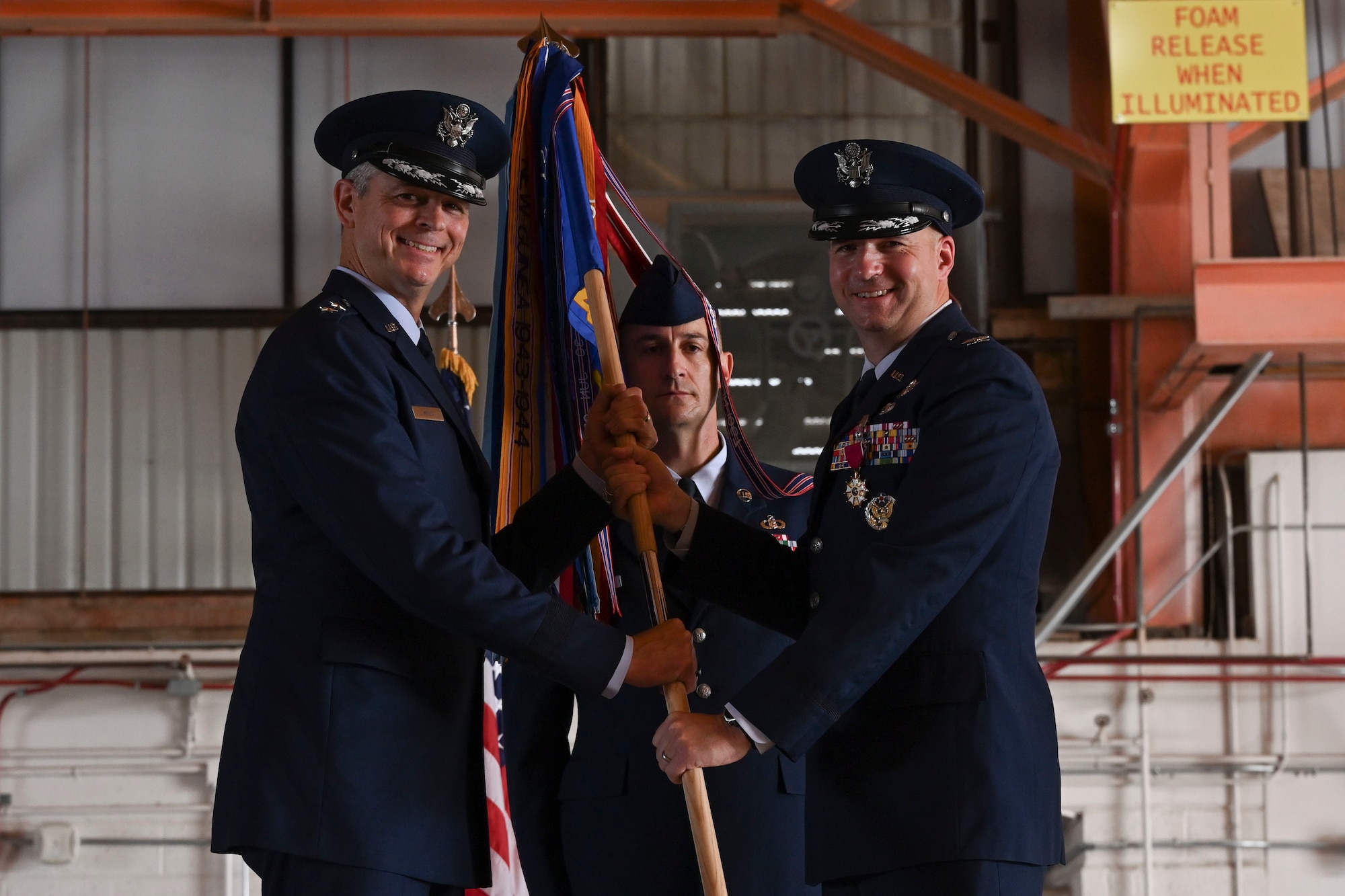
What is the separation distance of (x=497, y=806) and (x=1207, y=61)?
4.18m

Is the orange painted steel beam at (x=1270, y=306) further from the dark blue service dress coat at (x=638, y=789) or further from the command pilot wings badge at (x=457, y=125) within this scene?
the command pilot wings badge at (x=457, y=125)

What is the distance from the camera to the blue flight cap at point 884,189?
254cm

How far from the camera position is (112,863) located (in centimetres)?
709

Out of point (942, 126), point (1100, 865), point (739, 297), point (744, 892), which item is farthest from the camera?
point (942, 126)

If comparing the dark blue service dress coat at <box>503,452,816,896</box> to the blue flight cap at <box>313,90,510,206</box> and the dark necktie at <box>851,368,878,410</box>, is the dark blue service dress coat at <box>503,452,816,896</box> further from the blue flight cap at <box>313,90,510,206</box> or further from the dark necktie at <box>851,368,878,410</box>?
the blue flight cap at <box>313,90,510,206</box>

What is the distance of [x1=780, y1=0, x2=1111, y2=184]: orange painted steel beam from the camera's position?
7.60 meters

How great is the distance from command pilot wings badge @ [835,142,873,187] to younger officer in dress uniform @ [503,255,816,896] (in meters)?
0.70

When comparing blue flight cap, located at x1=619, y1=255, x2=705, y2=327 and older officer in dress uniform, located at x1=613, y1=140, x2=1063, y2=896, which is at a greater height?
blue flight cap, located at x1=619, y1=255, x2=705, y2=327

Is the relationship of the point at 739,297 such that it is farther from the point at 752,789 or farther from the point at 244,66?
the point at 752,789

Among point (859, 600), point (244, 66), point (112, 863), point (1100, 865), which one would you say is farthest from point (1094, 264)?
point (859, 600)

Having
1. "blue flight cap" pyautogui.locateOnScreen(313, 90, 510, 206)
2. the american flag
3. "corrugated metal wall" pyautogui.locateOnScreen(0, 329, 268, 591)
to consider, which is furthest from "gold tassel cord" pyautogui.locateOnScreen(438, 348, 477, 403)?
"corrugated metal wall" pyautogui.locateOnScreen(0, 329, 268, 591)

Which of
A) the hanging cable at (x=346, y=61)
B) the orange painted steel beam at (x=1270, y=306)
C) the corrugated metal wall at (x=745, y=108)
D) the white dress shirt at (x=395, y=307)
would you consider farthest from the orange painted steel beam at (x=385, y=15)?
the white dress shirt at (x=395, y=307)

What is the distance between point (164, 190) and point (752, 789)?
675cm

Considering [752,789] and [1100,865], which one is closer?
[752,789]
